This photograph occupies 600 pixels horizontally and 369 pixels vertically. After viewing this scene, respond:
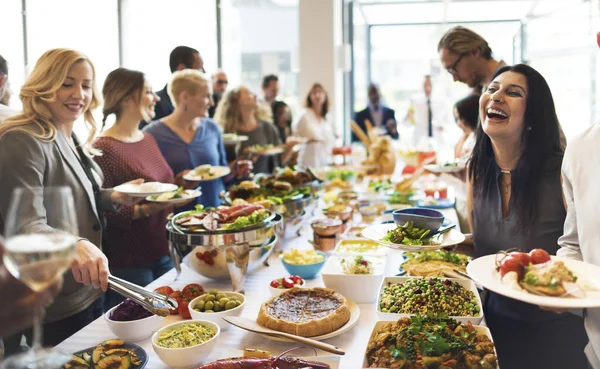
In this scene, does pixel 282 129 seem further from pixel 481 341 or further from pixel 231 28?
pixel 481 341

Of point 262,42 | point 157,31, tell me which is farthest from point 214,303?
point 262,42

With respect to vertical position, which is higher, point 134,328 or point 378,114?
point 378,114

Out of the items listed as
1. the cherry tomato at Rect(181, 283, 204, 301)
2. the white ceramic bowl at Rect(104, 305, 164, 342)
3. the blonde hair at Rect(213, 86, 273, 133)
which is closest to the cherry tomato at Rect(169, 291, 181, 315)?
the cherry tomato at Rect(181, 283, 204, 301)

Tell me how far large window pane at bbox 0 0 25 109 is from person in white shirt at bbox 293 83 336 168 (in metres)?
2.91

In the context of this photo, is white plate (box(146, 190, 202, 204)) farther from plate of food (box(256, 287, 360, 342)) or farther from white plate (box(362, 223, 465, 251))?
white plate (box(362, 223, 465, 251))

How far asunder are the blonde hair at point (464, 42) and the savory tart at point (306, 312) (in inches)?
73.0

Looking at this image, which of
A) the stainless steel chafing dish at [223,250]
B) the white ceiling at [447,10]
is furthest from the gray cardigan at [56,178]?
the white ceiling at [447,10]

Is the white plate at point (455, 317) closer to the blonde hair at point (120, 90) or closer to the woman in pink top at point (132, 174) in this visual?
the woman in pink top at point (132, 174)

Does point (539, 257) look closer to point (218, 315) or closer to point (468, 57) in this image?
point (218, 315)

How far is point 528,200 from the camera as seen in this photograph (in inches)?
76.2

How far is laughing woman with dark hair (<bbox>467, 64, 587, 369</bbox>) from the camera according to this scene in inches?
74.9

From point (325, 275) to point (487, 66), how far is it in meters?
1.82

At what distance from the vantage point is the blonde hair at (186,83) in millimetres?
3232

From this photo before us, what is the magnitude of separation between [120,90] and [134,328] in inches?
64.7
